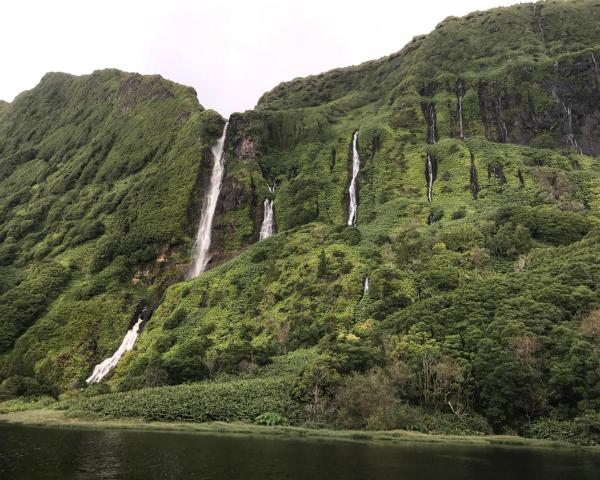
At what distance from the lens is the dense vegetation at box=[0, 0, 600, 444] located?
5266 centimetres

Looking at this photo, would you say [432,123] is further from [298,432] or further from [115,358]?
[298,432]

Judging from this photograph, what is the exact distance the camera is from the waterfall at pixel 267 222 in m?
116

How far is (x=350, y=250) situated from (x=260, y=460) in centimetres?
5544

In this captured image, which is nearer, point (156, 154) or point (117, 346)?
point (117, 346)

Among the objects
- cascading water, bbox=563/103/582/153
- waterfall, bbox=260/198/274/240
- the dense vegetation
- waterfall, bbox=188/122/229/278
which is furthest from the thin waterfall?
waterfall, bbox=188/122/229/278

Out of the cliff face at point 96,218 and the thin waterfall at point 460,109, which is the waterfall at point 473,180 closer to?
the thin waterfall at point 460,109

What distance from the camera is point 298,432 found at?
1955 inches

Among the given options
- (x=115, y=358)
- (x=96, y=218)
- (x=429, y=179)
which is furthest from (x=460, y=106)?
(x=115, y=358)

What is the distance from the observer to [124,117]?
566 ft

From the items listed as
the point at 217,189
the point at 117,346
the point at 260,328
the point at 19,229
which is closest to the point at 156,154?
the point at 217,189

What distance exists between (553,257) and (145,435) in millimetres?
55336

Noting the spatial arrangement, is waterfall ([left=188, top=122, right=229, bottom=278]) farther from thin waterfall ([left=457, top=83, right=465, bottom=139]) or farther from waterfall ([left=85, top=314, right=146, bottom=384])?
thin waterfall ([left=457, top=83, right=465, bottom=139])

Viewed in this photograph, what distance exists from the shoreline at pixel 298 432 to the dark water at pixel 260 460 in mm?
2394

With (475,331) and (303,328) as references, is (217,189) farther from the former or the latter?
(475,331)
